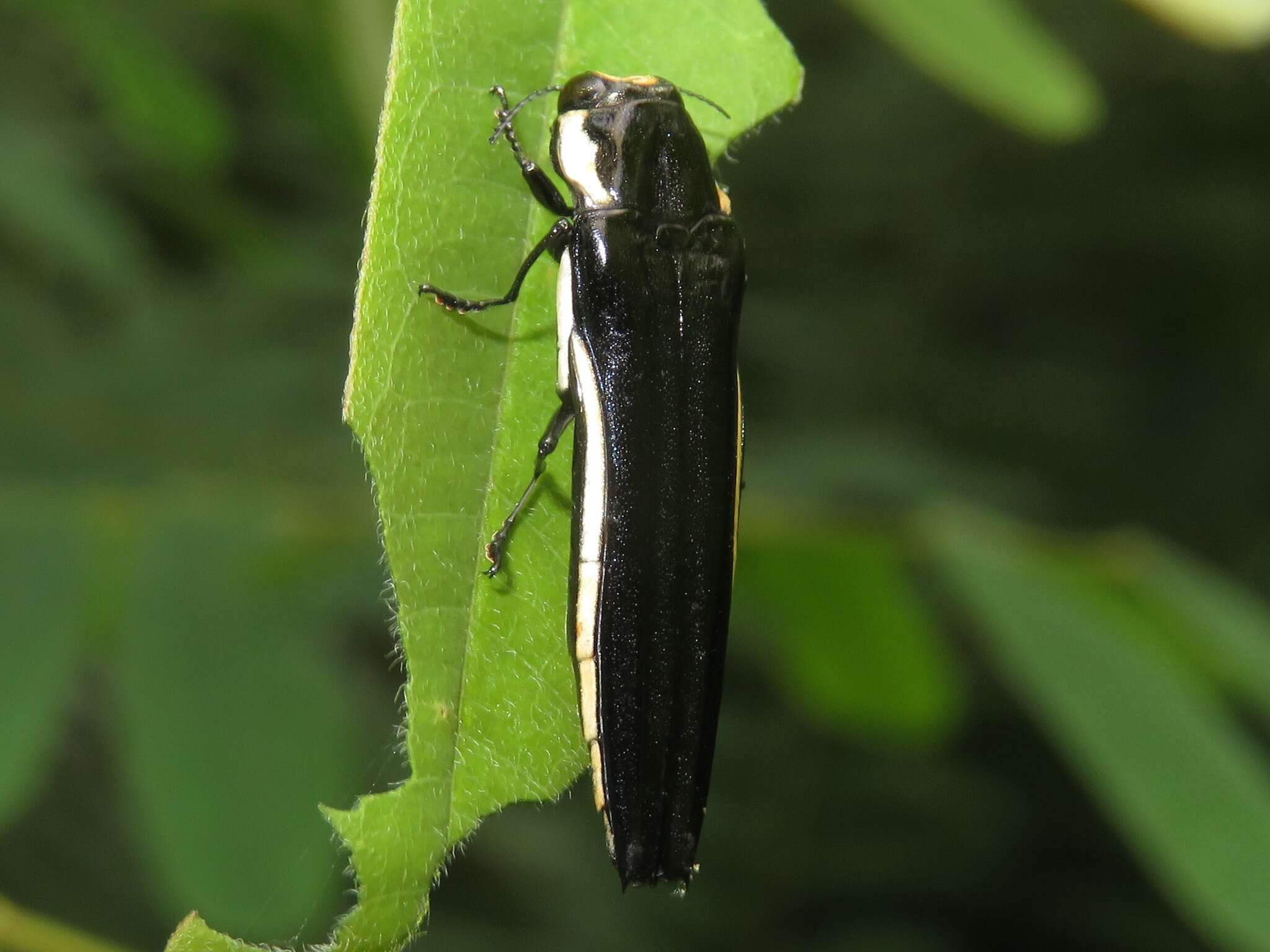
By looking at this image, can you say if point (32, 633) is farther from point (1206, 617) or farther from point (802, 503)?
point (1206, 617)

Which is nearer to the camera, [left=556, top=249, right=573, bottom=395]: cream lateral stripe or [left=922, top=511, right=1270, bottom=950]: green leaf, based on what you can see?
[left=556, top=249, right=573, bottom=395]: cream lateral stripe

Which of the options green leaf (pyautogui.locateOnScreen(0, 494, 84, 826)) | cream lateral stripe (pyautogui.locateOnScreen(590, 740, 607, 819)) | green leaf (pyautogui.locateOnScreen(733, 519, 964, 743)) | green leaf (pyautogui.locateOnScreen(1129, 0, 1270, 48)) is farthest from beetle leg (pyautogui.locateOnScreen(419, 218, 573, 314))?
green leaf (pyautogui.locateOnScreen(0, 494, 84, 826))

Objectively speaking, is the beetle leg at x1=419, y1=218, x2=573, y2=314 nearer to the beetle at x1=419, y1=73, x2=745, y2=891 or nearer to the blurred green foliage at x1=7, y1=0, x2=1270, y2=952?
the beetle at x1=419, y1=73, x2=745, y2=891

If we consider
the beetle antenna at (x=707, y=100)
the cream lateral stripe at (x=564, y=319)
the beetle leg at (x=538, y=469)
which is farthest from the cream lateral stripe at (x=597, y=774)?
the beetle antenna at (x=707, y=100)

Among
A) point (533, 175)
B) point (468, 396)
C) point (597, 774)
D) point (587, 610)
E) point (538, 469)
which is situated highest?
point (533, 175)

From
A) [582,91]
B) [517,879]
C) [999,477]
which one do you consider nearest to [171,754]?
[582,91]

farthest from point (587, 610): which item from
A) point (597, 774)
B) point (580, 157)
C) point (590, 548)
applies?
point (580, 157)

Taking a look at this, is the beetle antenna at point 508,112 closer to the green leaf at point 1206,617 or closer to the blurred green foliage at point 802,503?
the blurred green foliage at point 802,503
